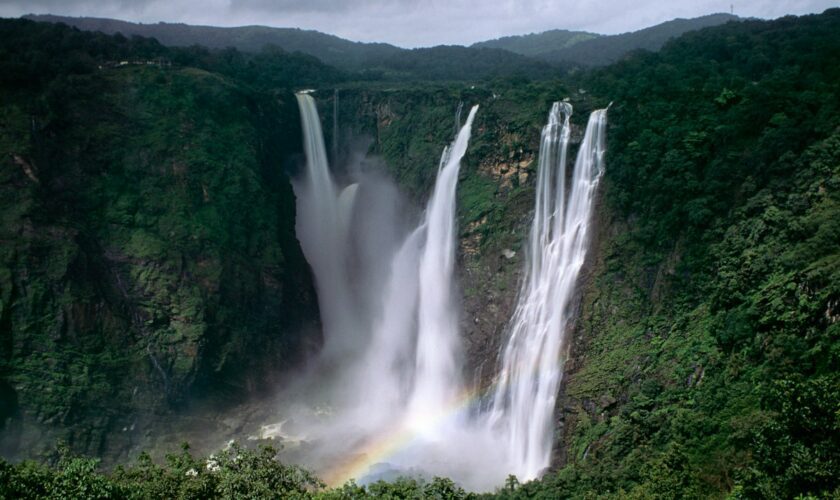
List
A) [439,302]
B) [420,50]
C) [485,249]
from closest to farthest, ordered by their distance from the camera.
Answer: [485,249], [439,302], [420,50]

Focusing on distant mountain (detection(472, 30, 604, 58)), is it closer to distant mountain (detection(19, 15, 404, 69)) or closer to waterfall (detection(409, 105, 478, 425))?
distant mountain (detection(19, 15, 404, 69))

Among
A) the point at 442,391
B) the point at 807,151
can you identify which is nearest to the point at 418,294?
the point at 442,391

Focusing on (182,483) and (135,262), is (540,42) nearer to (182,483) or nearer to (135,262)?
(135,262)

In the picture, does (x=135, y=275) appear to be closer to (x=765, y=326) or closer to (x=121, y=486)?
(x=121, y=486)

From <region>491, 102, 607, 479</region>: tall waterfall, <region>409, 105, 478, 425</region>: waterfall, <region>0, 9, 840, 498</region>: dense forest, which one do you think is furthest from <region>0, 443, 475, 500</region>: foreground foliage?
<region>409, 105, 478, 425</region>: waterfall

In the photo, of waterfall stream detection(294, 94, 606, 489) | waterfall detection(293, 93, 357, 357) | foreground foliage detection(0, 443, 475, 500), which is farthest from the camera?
waterfall detection(293, 93, 357, 357)

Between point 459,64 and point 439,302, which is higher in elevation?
point 459,64

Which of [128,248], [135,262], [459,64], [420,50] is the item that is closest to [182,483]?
[135,262]
